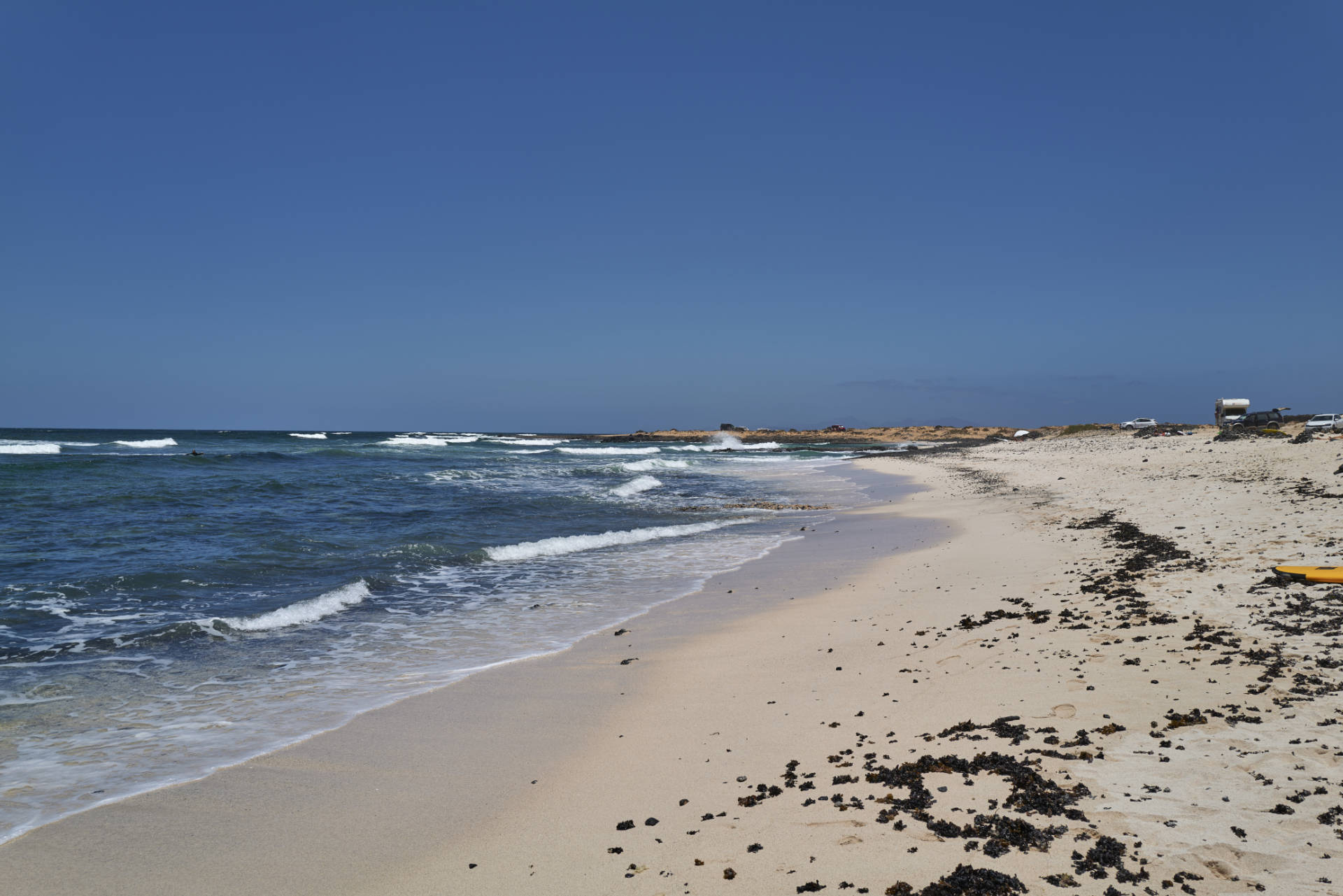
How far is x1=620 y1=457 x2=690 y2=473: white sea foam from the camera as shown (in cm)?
4119

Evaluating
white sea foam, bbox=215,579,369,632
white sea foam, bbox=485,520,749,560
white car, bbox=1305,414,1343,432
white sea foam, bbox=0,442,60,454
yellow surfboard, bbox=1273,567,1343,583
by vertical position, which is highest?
white car, bbox=1305,414,1343,432

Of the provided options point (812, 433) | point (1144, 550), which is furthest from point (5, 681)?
point (812, 433)

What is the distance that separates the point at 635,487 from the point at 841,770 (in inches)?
967

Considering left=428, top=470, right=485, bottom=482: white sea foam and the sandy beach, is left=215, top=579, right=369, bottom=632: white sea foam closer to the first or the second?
the sandy beach

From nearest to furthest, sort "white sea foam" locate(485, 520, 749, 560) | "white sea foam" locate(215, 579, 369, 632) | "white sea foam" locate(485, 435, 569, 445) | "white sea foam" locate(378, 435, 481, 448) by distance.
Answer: "white sea foam" locate(215, 579, 369, 632), "white sea foam" locate(485, 520, 749, 560), "white sea foam" locate(378, 435, 481, 448), "white sea foam" locate(485, 435, 569, 445)

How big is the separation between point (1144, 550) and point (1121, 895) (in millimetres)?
8248

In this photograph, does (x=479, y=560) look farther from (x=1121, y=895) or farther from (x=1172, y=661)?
(x=1121, y=895)

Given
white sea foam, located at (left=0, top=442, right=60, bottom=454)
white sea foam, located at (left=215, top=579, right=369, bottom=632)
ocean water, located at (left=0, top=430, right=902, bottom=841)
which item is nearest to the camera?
ocean water, located at (left=0, top=430, right=902, bottom=841)

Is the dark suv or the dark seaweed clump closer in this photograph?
the dark seaweed clump

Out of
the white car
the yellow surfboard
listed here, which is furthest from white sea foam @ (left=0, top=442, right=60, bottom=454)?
the white car

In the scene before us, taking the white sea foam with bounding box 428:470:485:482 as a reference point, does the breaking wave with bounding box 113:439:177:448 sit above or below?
above

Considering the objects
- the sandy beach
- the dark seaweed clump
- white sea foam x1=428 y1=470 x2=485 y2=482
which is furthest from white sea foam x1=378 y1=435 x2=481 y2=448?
the dark seaweed clump

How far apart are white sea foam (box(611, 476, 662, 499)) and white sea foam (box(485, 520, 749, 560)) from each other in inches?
297

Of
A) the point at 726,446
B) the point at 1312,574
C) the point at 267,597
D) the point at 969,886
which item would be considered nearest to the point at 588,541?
the point at 267,597
